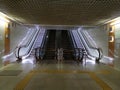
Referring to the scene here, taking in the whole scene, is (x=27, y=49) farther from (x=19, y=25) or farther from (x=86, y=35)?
(x=86, y=35)

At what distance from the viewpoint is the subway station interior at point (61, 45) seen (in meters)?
5.11

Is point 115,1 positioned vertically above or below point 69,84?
above

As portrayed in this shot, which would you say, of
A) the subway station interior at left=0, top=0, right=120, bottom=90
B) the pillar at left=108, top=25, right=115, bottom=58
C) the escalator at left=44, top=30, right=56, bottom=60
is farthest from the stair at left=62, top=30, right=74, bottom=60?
the pillar at left=108, top=25, right=115, bottom=58

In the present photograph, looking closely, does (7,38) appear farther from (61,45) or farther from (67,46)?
(67,46)

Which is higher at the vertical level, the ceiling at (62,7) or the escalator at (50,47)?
the ceiling at (62,7)

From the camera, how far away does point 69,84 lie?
A: 16.6 feet

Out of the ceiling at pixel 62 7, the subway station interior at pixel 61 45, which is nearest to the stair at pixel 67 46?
the subway station interior at pixel 61 45

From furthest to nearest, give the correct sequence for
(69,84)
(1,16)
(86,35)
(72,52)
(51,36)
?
1. (51,36)
2. (86,35)
3. (72,52)
4. (1,16)
5. (69,84)

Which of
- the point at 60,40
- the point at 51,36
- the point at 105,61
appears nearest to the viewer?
the point at 105,61

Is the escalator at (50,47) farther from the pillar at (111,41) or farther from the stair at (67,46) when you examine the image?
the pillar at (111,41)

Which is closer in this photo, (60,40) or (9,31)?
(9,31)

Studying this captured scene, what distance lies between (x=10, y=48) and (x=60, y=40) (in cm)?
790

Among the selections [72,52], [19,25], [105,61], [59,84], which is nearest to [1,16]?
[19,25]

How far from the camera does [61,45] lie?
52.1 feet
